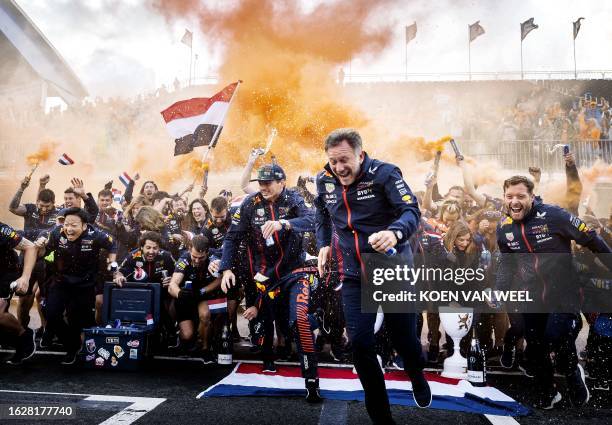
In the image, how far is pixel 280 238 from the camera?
5.12 metres

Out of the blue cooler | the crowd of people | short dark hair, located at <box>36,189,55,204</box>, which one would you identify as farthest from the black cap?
short dark hair, located at <box>36,189,55,204</box>

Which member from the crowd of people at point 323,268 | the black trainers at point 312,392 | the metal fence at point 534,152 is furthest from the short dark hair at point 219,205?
the metal fence at point 534,152

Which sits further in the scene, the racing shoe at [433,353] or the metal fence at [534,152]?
the metal fence at [534,152]

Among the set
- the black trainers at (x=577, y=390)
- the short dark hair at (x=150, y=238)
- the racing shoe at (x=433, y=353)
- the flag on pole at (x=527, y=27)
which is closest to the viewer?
the black trainers at (x=577, y=390)

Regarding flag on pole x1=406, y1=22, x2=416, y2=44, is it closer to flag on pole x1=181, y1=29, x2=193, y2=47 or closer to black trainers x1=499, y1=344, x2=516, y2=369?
flag on pole x1=181, y1=29, x2=193, y2=47

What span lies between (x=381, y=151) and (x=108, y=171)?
1085 centimetres

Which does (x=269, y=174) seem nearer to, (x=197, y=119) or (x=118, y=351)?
(x=118, y=351)

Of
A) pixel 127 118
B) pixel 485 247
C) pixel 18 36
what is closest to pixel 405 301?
pixel 485 247

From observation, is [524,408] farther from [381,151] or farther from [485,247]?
[381,151]

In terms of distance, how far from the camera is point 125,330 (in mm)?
5324

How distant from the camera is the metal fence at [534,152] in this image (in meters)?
16.3

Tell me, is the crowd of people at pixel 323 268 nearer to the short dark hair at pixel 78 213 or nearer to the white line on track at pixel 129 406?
the short dark hair at pixel 78 213

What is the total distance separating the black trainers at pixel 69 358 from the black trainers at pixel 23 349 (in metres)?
0.39

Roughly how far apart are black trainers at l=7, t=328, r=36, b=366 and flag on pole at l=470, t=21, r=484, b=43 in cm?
2600
